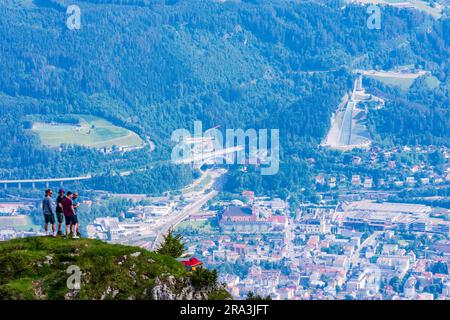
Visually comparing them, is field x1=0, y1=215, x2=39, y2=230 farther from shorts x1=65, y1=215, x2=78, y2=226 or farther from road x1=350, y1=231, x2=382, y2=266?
shorts x1=65, y1=215, x2=78, y2=226

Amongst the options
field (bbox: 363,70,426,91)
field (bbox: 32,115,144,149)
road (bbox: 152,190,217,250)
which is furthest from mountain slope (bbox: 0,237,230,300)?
field (bbox: 363,70,426,91)

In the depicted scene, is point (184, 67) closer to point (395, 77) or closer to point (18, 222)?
point (395, 77)

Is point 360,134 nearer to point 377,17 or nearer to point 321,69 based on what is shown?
point 321,69

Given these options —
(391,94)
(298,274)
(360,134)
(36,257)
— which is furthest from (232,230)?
(36,257)

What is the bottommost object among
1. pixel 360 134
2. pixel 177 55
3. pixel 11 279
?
pixel 11 279

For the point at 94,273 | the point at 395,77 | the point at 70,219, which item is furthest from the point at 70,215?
the point at 395,77

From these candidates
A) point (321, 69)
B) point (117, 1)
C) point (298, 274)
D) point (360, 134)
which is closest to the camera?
point (298, 274)
